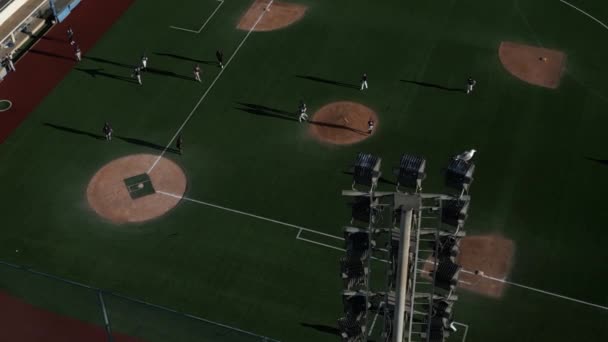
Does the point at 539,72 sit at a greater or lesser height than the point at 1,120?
greater

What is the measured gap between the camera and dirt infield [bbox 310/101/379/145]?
51938 millimetres

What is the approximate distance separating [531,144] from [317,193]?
14.3 meters

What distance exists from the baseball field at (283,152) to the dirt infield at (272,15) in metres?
0.15

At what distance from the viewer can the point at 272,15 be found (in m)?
62.0

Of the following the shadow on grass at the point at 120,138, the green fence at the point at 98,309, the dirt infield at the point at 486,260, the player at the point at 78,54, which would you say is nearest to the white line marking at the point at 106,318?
the green fence at the point at 98,309

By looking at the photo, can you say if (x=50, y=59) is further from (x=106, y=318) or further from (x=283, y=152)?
(x=106, y=318)

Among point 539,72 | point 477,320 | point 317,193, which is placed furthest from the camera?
point 539,72

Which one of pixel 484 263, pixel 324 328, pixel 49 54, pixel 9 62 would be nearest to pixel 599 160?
pixel 484 263

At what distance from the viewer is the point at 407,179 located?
933 inches

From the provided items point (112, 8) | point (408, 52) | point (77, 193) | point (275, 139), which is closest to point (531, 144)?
point (408, 52)

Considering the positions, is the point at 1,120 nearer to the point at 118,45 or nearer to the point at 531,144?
the point at 118,45

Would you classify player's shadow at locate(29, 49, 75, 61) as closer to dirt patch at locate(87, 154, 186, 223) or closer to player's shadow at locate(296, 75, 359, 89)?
dirt patch at locate(87, 154, 186, 223)

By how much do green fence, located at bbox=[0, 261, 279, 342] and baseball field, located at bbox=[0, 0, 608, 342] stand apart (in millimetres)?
112

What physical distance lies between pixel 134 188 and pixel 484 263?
21319mm
